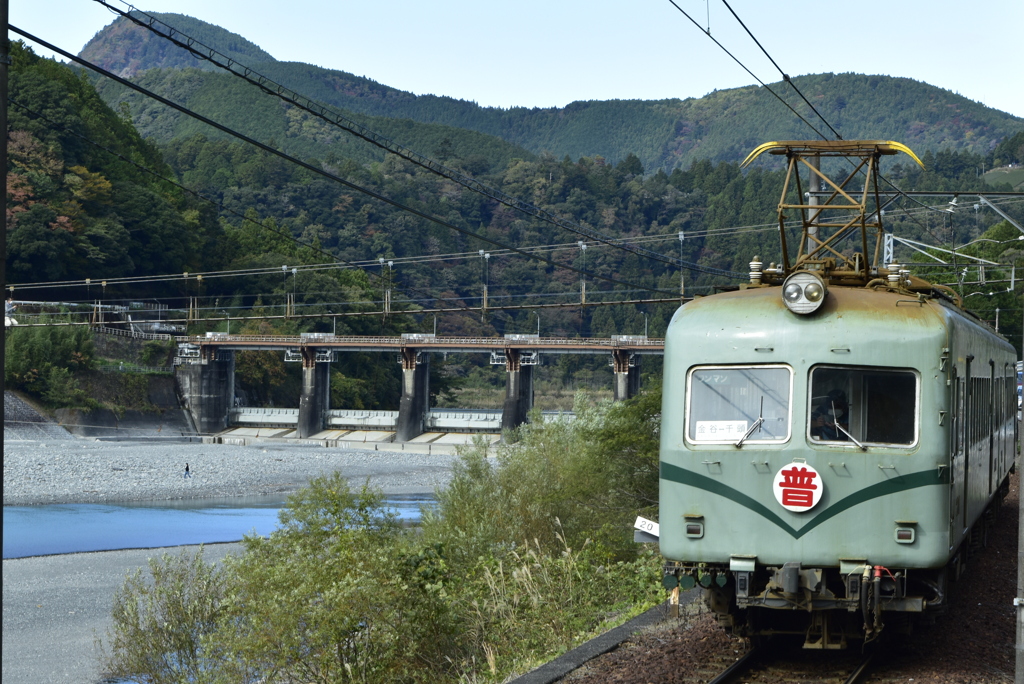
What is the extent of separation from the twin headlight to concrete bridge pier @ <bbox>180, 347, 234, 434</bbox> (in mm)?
82153

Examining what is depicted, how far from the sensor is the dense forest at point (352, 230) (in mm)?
88188

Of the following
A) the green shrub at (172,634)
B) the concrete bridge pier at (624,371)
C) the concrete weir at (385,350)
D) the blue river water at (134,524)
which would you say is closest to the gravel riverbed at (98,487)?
the blue river water at (134,524)

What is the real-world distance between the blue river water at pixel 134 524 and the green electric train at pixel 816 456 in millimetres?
25138

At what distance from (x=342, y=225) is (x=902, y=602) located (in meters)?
128

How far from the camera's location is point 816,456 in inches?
357

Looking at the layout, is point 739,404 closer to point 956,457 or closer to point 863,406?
point 863,406

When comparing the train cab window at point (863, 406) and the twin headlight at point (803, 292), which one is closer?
the train cab window at point (863, 406)

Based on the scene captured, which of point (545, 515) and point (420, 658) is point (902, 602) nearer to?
point (420, 658)

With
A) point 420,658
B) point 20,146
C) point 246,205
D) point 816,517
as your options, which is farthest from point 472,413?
point 816,517

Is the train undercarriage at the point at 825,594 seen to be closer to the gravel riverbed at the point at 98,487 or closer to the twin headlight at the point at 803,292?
the twin headlight at the point at 803,292

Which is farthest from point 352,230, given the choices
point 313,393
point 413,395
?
point 413,395

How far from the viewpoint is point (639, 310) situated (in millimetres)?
119562

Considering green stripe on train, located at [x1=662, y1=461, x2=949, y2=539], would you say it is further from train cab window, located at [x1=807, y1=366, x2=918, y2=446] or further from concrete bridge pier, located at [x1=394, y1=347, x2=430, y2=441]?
concrete bridge pier, located at [x1=394, y1=347, x2=430, y2=441]

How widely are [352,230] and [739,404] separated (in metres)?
125
